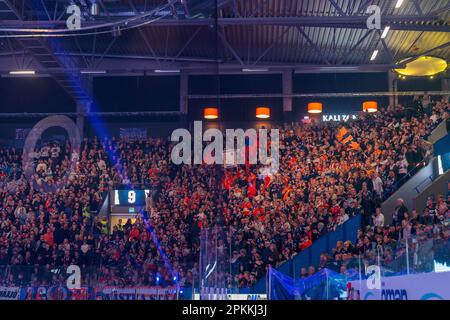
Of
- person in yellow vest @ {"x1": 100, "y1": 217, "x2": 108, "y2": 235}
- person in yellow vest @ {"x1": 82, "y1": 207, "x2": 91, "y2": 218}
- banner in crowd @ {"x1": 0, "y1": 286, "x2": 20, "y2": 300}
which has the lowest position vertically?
banner in crowd @ {"x1": 0, "y1": 286, "x2": 20, "y2": 300}

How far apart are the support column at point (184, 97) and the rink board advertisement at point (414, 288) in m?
17.3

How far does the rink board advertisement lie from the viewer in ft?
24.2

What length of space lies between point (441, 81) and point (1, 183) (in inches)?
709

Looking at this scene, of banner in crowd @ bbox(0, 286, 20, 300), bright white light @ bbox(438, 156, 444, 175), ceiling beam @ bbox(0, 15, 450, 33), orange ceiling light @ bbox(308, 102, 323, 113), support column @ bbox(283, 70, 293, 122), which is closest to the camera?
banner in crowd @ bbox(0, 286, 20, 300)

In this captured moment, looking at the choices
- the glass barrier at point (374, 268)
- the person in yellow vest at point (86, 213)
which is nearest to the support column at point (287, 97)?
the person in yellow vest at point (86, 213)

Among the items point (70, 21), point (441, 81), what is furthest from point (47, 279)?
point (441, 81)

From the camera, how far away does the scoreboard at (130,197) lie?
2314 centimetres

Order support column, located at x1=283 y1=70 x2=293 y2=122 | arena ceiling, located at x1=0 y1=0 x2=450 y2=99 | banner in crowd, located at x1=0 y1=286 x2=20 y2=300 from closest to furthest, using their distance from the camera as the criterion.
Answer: banner in crowd, located at x1=0 y1=286 x2=20 y2=300 < arena ceiling, located at x1=0 y1=0 x2=450 y2=99 < support column, located at x1=283 y1=70 x2=293 y2=122

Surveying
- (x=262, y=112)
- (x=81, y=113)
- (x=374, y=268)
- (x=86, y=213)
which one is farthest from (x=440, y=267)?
(x=81, y=113)

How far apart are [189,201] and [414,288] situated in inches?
492

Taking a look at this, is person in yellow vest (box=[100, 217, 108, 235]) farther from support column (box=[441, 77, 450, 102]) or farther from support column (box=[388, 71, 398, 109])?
support column (box=[441, 77, 450, 102])

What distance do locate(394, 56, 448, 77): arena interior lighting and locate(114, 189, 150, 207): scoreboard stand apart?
401 inches

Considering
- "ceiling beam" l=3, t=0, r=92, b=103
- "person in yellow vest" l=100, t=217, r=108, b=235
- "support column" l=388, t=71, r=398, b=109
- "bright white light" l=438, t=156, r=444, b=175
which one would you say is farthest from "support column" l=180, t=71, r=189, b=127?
"bright white light" l=438, t=156, r=444, b=175

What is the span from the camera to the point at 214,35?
2117cm
